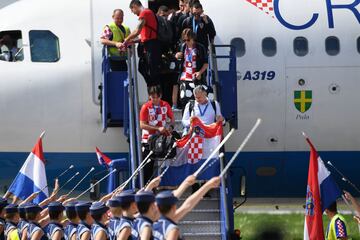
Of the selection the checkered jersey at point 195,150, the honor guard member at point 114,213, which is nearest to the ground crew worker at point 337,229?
the checkered jersey at point 195,150

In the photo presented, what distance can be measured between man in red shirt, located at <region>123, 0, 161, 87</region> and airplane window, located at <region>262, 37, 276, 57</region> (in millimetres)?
3193

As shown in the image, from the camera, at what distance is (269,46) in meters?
25.4

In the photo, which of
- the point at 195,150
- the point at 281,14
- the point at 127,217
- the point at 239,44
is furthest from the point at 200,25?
the point at 127,217

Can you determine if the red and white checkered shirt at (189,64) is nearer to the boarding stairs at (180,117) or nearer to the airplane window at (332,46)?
the boarding stairs at (180,117)

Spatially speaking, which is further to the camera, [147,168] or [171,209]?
[147,168]

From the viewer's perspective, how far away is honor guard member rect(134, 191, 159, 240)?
48.0ft

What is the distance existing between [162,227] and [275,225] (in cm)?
1497

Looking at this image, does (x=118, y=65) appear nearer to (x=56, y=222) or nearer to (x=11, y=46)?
(x=11, y=46)

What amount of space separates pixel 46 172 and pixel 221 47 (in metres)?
4.20

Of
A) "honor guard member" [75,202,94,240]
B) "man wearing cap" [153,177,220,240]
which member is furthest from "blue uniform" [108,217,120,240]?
"man wearing cap" [153,177,220,240]

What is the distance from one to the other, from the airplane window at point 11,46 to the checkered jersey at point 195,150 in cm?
530

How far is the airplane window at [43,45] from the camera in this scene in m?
25.3

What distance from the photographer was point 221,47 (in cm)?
2486

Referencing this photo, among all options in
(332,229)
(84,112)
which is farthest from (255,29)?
(332,229)
